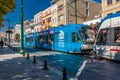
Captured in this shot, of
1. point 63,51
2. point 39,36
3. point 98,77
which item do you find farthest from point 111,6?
point 98,77

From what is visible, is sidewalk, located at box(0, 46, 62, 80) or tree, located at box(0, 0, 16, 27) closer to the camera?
sidewalk, located at box(0, 46, 62, 80)

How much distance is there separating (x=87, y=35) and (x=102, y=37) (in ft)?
19.3

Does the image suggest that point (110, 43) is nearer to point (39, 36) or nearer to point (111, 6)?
point (39, 36)

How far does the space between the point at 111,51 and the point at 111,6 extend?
91.0 ft

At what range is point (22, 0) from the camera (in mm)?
24703

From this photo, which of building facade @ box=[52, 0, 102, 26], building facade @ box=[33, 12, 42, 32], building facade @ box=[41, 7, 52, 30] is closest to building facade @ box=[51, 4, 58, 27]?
building facade @ box=[52, 0, 102, 26]

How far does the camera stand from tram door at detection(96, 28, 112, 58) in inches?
711

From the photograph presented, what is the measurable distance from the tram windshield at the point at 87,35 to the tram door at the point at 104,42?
4.52 meters

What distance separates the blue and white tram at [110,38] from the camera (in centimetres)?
1706

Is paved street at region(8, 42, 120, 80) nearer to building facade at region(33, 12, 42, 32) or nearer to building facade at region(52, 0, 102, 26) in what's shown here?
building facade at region(52, 0, 102, 26)

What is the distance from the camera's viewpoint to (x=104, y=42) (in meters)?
18.8

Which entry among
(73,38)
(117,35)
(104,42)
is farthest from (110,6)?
(117,35)

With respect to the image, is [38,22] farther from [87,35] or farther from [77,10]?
[87,35]

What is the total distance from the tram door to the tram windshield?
452 cm
